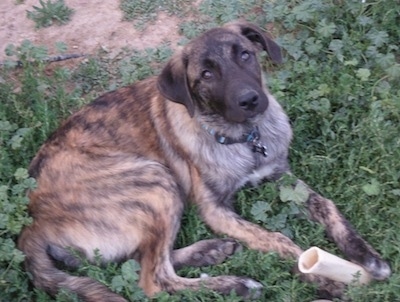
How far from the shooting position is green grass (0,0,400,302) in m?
4.55

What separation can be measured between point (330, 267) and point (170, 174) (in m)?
1.28

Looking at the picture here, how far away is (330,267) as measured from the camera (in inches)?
165

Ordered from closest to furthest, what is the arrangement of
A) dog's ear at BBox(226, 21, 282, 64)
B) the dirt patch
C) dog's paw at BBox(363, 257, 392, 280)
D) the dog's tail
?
the dog's tail
dog's paw at BBox(363, 257, 392, 280)
dog's ear at BBox(226, 21, 282, 64)
the dirt patch

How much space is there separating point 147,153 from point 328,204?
1226 mm

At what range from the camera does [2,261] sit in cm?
459

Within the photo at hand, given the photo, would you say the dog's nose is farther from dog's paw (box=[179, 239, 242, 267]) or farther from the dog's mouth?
dog's paw (box=[179, 239, 242, 267])

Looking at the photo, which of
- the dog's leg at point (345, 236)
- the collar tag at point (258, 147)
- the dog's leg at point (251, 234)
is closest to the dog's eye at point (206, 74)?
the collar tag at point (258, 147)

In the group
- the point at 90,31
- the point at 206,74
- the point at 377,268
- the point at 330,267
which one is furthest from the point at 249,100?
the point at 90,31

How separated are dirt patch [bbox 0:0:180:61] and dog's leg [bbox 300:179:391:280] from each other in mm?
2085

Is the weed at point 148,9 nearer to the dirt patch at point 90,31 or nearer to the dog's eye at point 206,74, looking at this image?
the dirt patch at point 90,31

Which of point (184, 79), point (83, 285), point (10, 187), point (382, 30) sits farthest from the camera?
point (382, 30)

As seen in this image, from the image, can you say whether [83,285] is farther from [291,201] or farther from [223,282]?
[291,201]

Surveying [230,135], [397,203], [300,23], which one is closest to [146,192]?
[230,135]

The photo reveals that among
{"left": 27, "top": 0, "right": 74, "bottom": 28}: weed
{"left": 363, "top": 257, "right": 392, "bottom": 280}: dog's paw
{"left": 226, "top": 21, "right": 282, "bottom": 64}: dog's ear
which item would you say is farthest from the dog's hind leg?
{"left": 27, "top": 0, "right": 74, "bottom": 28}: weed
